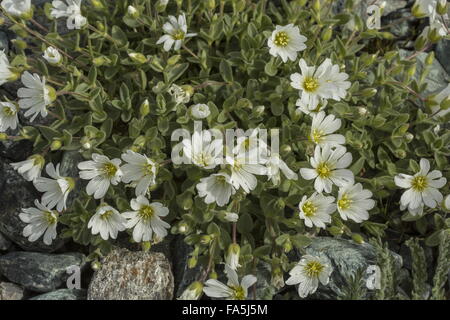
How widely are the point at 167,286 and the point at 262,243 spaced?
79 cm

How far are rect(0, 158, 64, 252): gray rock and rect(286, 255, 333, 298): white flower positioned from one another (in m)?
1.88

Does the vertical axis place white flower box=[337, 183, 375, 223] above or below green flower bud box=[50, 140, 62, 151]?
below

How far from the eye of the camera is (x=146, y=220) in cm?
376

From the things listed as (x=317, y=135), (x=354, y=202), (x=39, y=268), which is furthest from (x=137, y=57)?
(x=354, y=202)

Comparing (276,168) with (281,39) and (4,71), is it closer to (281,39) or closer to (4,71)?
(281,39)

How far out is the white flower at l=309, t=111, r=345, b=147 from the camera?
12.0 ft

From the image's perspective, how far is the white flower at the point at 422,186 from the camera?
3.71 metres

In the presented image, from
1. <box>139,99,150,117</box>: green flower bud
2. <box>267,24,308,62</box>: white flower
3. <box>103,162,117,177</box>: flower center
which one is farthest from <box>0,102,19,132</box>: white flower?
<box>267,24,308,62</box>: white flower

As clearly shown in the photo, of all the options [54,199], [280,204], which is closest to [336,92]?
[280,204]

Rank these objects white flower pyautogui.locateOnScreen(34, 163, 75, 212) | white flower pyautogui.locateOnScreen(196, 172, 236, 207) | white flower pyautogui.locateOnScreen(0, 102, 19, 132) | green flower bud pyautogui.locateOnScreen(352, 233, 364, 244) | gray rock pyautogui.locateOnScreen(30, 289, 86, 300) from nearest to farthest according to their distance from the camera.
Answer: white flower pyautogui.locateOnScreen(196, 172, 236, 207) → white flower pyautogui.locateOnScreen(34, 163, 75, 212) → green flower bud pyautogui.locateOnScreen(352, 233, 364, 244) → white flower pyautogui.locateOnScreen(0, 102, 19, 132) → gray rock pyautogui.locateOnScreen(30, 289, 86, 300)

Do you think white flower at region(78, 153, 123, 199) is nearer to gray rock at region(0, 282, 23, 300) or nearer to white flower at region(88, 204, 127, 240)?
white flower at region(88, 204, 127, 240)

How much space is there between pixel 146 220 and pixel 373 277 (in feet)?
5.29
